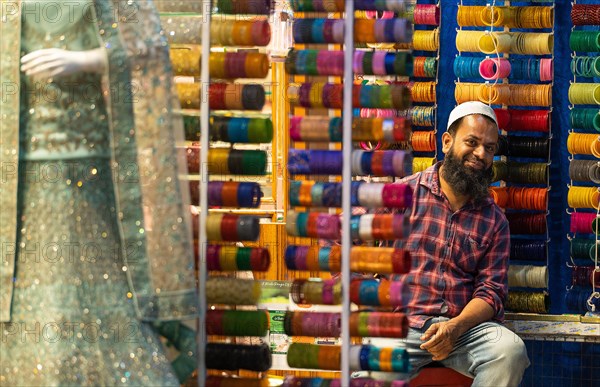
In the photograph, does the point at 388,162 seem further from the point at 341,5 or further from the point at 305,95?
the point at 341,5

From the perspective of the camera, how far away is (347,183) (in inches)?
155

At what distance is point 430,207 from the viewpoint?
5.55m

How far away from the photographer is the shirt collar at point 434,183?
5.57m

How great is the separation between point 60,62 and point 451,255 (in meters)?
2.35

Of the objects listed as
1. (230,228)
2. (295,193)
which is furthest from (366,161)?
(230,228)

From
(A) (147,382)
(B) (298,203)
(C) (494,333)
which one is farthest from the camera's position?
(C) (494,333)

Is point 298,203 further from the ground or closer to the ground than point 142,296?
further from the ground

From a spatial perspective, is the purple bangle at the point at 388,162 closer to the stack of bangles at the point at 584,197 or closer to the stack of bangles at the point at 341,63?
the stack of bangles at the point at 341,63

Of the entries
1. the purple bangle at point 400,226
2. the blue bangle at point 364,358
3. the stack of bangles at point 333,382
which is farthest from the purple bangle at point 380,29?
the stack of bangles at point 333,382

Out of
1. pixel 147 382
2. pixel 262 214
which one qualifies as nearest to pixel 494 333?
pixel 262 214

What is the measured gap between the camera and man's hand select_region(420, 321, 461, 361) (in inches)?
207

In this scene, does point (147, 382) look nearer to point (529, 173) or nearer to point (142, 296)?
point (142, 296)

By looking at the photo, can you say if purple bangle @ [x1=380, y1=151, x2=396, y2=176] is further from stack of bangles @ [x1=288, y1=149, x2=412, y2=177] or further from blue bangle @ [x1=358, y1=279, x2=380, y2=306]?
blue bangle @ [x1=358, y1=279, x2=380, y2=306]

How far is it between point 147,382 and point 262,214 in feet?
8.18
